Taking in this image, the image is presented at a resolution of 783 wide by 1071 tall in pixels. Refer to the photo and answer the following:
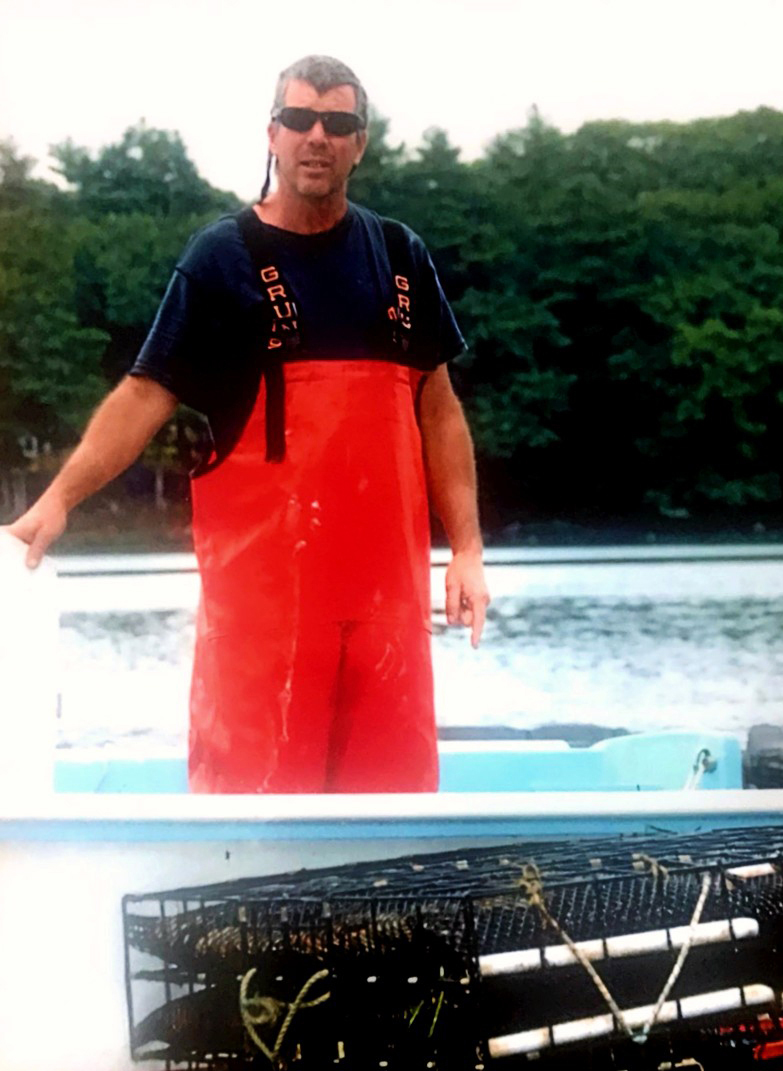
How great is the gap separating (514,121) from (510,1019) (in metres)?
1.38

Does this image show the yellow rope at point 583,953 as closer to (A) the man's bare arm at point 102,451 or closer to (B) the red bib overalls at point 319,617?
(B) the red bib overalls at point 319,617

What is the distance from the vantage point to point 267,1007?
5.85 ft

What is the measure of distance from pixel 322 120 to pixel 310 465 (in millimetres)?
540

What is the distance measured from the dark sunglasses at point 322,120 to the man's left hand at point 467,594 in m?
0.69

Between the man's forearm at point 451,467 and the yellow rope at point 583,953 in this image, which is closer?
the yellow rope at point 583,953

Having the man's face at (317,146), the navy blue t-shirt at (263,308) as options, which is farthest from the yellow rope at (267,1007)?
the man's face at (317,146)

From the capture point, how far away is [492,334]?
1.86m

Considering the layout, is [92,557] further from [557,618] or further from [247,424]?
[557,618]

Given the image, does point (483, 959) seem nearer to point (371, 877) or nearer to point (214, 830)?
point (371, 877)

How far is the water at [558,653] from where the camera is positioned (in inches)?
73.2

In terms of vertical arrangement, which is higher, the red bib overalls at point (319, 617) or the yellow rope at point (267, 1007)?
the red bib overalls at point (319, 617)

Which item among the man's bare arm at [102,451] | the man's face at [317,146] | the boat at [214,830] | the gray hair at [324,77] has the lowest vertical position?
the boat at [214,830]

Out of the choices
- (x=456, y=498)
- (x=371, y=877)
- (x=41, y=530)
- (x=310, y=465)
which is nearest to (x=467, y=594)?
(x=456, y=498)

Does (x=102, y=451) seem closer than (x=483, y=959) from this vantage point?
No
